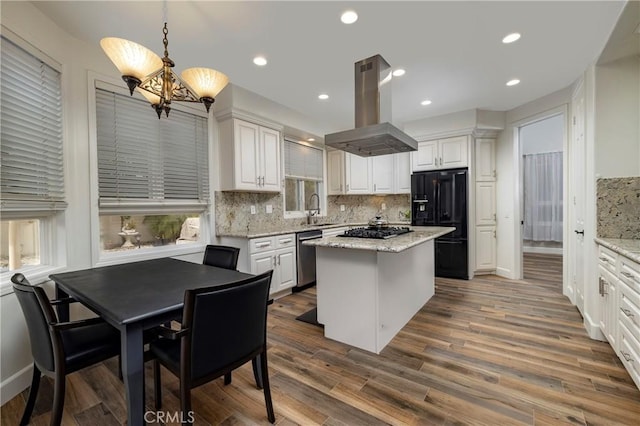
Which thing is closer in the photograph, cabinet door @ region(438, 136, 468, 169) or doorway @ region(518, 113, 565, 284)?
cabinet door @ region(438, 136, 468, 169)

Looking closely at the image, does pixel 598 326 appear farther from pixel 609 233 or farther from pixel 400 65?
pixel 400 65

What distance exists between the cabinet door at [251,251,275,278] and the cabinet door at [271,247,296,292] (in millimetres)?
120

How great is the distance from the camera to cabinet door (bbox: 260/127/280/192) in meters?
3.89

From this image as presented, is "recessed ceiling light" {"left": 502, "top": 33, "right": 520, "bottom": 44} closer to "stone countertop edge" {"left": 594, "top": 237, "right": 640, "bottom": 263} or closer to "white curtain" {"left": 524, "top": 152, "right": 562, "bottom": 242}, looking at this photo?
"stone countertop edge" {"left": 594, "top": 237, "right": 640, "bottom": 263}

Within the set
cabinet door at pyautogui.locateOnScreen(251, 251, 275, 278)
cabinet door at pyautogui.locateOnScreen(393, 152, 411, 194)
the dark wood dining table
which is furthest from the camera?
cabinet door at pyautogui.locateOnScreen(393, 152, 411, 194)

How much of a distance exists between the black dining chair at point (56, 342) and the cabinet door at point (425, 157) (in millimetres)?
4584

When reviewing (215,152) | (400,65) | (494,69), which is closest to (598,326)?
(494,69)

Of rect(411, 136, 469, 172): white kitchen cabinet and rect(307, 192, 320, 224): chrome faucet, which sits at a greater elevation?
rect(411, 136, 469, 172): white kitchen cabinet

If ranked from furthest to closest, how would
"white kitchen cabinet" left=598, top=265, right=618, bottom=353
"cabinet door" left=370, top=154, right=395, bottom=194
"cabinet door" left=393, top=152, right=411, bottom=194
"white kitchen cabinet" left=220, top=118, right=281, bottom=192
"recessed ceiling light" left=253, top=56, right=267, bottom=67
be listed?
1. "cabinet door" left=370, top=154, right=395, bottom=194
2. "cabinet door" left=393, top=152, right=411, bottom=194
3. "white kitchen cabinet" left=220, top=118, right=281, bottom=192
4. "recessed ceiling light" left=253, top=56, right=267, bottom=67
5. "white kitchen cabinet" left=598, top=265, right=618, bottom=353

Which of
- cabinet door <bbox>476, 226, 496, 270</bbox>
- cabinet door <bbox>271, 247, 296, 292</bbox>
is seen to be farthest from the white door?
cabinet door <bbox>271, 247, 296, 292</bbox>

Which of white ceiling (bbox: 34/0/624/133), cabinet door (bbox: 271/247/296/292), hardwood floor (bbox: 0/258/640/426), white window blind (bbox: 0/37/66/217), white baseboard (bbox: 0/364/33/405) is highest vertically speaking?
white ceiling (bbox: 34/0/624/133)

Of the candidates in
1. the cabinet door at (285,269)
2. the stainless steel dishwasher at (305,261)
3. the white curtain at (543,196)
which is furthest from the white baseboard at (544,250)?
the cabinet door at (285,269)

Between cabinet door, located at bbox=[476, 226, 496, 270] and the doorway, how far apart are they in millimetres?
2275

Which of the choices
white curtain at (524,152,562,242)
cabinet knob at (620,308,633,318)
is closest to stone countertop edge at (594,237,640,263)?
cabinet knob at (620,308,633,318)
